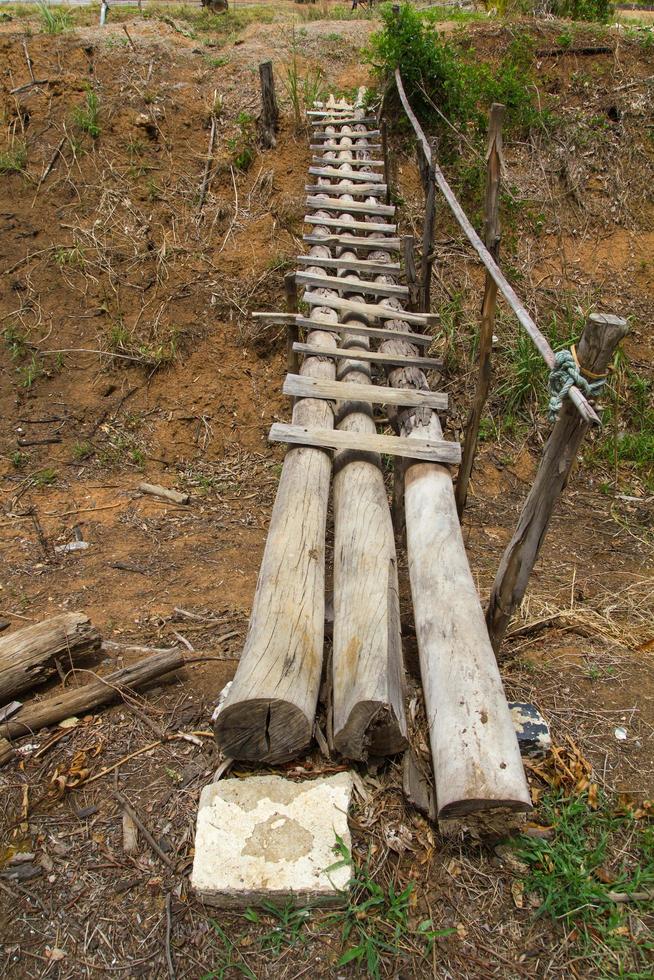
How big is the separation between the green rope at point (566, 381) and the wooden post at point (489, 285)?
153 centimetres

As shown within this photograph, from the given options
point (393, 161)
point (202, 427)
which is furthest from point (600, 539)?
point (393, 161)

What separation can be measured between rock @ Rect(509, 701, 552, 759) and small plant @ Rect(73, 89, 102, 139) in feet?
23.8

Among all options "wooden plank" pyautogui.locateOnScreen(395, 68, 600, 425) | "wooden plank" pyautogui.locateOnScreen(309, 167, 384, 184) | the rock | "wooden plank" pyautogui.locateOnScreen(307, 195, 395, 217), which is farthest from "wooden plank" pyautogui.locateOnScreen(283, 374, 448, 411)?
"wooden plank" pyautogui.locateOnScreen(309, 167, 384, 184)

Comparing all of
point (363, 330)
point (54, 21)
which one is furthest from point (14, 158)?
point (363, 330)

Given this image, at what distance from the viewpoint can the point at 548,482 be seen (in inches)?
84.6

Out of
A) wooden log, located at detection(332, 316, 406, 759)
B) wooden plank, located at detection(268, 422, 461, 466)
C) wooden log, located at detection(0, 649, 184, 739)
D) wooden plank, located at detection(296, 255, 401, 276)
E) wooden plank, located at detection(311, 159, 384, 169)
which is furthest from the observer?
wooden plank, located at detection(311, 159, 384, 169)

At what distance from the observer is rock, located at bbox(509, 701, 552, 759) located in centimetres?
217

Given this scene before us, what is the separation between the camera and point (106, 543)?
4.31 meters

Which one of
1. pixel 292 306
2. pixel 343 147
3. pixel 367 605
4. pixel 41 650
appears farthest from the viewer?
pixel 343 147

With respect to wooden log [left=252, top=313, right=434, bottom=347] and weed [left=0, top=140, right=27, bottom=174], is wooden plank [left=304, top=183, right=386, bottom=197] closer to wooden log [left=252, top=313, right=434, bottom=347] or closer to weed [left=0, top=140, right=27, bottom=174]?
wooden log [left=252, top=313, right=434, bottom=347]

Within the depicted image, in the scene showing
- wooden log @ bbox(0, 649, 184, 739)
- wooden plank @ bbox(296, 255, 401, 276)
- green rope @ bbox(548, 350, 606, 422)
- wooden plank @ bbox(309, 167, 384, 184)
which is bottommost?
wooden log @ bbox(0, 649, 184, 739)

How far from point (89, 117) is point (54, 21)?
2339 mm

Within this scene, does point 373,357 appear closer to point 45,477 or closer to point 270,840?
point 270,840

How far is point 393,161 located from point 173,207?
239 cm
